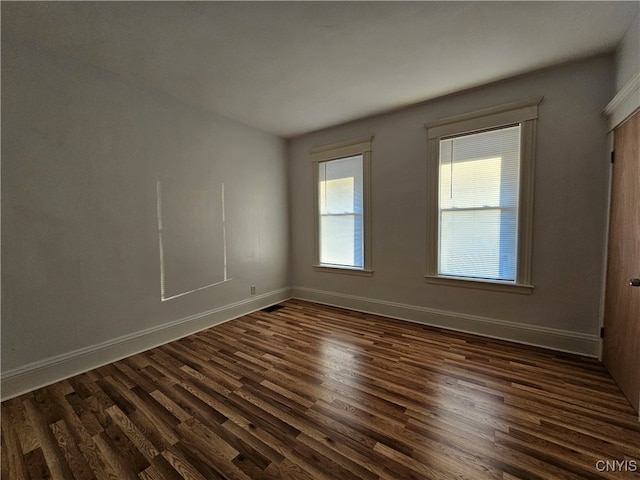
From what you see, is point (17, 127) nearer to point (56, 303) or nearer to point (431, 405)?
point (56, 303)

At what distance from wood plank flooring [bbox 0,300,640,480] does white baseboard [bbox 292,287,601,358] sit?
13cm

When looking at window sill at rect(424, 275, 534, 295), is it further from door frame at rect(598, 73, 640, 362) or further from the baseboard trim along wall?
the baseboard trim along wall

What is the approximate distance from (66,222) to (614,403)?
455cm

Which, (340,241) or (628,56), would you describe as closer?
(628,56)

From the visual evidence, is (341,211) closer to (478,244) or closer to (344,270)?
(344,270)

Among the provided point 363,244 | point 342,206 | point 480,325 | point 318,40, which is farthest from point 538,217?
point 318,40

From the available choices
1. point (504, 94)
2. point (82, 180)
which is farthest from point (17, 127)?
point (504, 94)

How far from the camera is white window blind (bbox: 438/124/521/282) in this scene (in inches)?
109

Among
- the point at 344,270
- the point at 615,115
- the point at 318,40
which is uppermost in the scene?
the point at 318,40

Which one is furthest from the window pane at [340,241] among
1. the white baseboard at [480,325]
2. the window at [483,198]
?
the window at [483,198]

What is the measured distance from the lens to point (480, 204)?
2.94 metres

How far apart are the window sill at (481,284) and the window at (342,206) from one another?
3.03ft

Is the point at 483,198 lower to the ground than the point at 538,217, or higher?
higher

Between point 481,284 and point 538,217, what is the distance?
887mm
